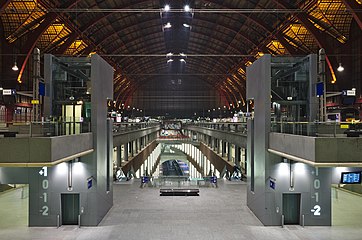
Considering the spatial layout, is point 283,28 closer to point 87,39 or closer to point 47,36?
point 87,39

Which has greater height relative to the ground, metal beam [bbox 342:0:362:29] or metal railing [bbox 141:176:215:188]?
metal beam [bbox 342:0:362:29]

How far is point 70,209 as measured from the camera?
15.7 m

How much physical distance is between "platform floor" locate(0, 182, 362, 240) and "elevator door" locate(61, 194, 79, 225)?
532 mm

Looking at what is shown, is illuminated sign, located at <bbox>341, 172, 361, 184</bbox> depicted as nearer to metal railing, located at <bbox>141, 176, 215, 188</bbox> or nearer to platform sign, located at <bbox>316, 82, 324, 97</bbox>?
platform sign, located at <bbox>316, 82, 324, 97</bbox>

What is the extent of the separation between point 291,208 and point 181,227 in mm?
4906

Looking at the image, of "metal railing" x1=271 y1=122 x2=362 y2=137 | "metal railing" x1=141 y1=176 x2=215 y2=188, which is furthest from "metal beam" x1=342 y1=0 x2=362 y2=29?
"metal railing" x1=271 y1=122 x2=362 y2=137

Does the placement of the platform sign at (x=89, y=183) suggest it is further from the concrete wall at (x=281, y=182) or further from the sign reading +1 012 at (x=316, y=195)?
the sign reading +1 012 at (x=316, y=195)

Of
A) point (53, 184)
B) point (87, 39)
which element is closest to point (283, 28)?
point (87, 39)

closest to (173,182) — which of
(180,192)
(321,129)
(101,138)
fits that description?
(180,192)

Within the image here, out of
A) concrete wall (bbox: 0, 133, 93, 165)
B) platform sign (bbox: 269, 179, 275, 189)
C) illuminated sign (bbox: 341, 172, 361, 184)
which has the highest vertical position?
concrete wall (bbox: 0, 133, 93, 165)

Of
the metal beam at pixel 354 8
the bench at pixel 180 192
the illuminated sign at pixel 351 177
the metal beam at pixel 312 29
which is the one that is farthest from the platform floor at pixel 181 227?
the metal beam at pixel 312 29

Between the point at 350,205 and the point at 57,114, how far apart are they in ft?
54.0

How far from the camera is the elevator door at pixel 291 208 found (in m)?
15.6

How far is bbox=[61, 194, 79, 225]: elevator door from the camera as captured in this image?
1567 centimetres
